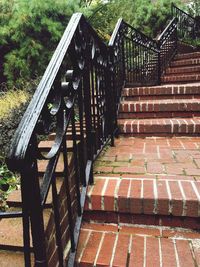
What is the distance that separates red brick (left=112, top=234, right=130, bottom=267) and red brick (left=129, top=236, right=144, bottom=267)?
3 cm

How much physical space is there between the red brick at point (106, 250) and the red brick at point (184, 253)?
0.37 meters

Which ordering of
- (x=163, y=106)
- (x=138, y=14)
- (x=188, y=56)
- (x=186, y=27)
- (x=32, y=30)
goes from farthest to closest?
(x=138, y=14)
(x=186, y=27)
(x=32, y=30)
(x=188, y=56)
(x=163, y=106)

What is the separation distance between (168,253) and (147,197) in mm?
329

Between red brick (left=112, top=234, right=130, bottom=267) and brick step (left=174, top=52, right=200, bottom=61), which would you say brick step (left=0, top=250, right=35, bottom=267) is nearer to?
red brick (left=112, top=234, right=130, bottom=267)

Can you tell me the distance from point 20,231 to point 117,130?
1862mm

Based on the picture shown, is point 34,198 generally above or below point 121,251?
above

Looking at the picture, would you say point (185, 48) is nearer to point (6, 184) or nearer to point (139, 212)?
point (6, 184)

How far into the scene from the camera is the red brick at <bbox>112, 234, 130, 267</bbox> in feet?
4.77

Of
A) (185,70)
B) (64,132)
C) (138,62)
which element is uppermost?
(138,62)

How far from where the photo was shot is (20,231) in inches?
54.6

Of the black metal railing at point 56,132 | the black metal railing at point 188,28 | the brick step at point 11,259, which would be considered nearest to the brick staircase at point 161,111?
the black metal railing at point 56,132

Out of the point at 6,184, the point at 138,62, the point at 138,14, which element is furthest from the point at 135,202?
the point at 138,14

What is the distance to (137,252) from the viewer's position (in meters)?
1.52

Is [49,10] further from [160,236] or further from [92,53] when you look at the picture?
[160,236]
